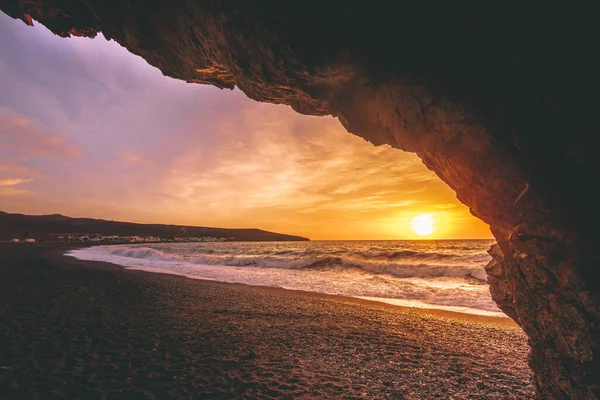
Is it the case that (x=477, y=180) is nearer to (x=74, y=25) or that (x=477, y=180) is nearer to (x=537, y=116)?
(x=537, y=116)

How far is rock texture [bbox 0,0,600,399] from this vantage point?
12.4 ft

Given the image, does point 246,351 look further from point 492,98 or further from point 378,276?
point 378,276

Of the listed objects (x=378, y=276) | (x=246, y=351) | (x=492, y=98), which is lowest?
(x=378, y=276)

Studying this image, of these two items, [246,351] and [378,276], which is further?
[378,276]

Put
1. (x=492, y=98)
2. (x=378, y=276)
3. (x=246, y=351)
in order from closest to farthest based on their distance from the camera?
(x=492, y=98), (x=246, y=351), (x=378, y=276)

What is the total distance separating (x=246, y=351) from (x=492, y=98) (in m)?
7.22

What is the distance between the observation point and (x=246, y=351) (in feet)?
23.1

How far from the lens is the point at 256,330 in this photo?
28.9ft

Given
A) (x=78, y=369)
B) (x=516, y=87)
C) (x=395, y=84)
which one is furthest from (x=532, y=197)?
(x=78, y=369)

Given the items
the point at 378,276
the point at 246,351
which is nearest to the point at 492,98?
the point at 246,351

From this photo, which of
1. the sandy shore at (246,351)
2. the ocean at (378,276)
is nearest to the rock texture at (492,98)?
the sandy shore at (246,351)

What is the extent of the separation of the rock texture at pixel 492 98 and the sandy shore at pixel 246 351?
8.08ft

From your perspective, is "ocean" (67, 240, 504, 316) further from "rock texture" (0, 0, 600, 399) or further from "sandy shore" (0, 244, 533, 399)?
"rock texture" (0, 0, 600, 399)

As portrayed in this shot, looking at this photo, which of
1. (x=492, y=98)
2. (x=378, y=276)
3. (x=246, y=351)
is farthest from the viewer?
(x=378, y=276)
